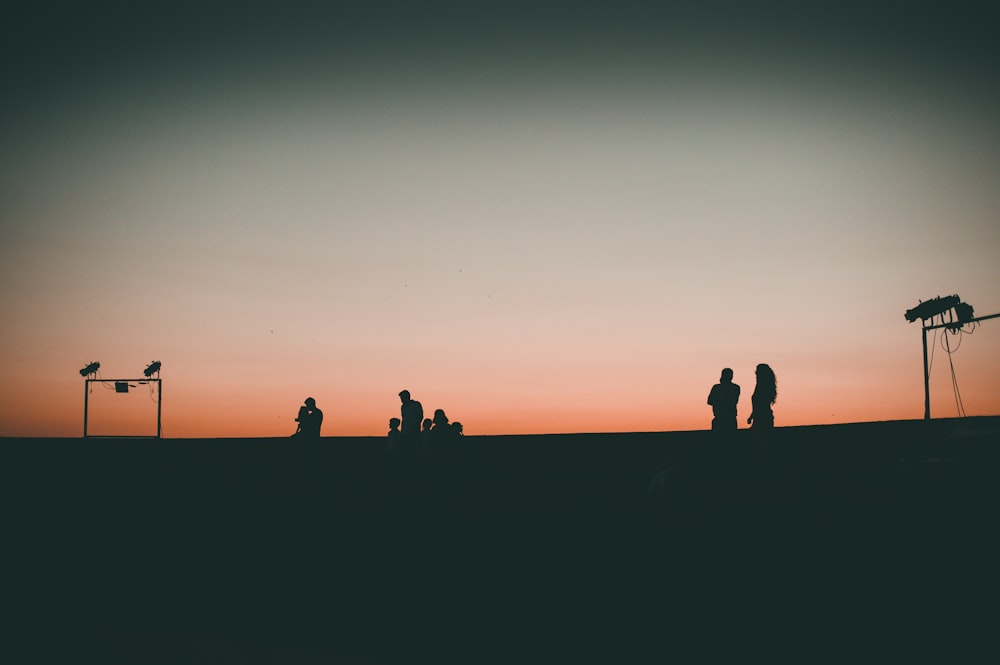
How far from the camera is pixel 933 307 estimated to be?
23203 mm

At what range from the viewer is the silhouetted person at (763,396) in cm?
1477

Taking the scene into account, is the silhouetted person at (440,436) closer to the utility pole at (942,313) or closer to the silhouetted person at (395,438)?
the silhouetted person at (395,438)

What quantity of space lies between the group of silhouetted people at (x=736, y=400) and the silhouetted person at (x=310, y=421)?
883 cm

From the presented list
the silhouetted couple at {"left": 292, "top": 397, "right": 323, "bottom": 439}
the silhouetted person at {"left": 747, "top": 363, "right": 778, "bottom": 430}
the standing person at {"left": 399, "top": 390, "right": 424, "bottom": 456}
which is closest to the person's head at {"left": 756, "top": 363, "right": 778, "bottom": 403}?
the silhouetted person at {"left": 747, "top": 363, "right": 778, "bottom": 430}

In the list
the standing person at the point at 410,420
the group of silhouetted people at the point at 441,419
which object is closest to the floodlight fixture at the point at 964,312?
the group of silhouetted people at the point at 441,419

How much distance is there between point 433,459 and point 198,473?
5311 mm

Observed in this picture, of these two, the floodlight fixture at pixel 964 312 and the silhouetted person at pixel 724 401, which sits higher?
the floodlight fixture at pixel 964 312

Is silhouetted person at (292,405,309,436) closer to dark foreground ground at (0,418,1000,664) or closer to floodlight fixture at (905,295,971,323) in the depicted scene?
dark foreground ground at (0,418,1000,664)

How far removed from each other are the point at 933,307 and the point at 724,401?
11375 millimetres

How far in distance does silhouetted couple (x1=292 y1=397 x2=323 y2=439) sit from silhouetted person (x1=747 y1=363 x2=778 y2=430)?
29.8ft

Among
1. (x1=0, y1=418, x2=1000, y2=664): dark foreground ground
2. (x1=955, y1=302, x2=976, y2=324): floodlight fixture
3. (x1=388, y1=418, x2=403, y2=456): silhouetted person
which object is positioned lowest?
(x1=0, y1=418, x2=1000, y2=664): dark foreground ground

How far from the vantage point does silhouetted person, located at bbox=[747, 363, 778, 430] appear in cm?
1477

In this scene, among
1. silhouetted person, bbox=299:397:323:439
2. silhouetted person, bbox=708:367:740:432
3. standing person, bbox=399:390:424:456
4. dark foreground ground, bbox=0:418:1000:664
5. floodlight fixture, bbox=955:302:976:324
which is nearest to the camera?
dark foreground ground, bbox=0:418:1000:664

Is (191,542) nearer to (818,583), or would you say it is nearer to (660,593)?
(660,593)
